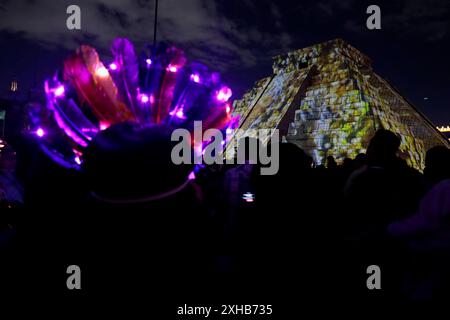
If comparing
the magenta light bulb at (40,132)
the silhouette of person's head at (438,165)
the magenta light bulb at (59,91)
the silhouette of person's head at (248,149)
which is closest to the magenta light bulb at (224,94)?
the magenta light bulb at (59,91)

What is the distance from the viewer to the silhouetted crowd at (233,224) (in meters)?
1.15

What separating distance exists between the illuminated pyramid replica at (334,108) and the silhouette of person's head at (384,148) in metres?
11.6

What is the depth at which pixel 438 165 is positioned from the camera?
263cm

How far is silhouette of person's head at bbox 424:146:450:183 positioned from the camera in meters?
2.58

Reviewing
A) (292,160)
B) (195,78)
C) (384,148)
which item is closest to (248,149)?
(384,148)

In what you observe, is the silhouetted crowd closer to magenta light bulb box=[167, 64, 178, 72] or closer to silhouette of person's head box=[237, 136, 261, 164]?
silhouette of person's head box=[237, 136, 261, 164]

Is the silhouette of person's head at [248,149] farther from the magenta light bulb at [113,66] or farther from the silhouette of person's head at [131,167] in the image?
the silhouette of person's head at [131,167]

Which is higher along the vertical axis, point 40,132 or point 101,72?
point 101,72

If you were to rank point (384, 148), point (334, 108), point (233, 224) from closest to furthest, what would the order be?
point (384, 148)
point (233, 224)
point (334, 108)

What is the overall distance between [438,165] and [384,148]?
487 mm

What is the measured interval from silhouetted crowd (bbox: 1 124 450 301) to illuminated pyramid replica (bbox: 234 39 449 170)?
11842mm

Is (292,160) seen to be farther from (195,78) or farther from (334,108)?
(334,108)
